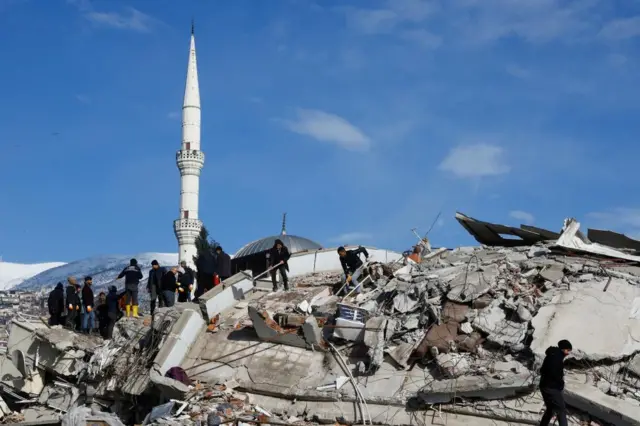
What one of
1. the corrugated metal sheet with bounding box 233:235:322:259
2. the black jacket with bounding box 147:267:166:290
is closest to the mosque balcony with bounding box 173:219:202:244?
the corrugated metal sheet with bounding box 233:235:322:259

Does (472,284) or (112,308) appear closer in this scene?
(472,284)

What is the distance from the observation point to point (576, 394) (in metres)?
8.70

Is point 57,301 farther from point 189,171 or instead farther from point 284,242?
point 189,171

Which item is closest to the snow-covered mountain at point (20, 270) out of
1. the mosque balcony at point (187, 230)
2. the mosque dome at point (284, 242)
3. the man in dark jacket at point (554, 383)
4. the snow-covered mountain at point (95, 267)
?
the snow-covered mountain at point (95, 267)

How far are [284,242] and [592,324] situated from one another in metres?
19.8

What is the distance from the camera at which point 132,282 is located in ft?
44.5

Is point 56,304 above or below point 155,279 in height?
below

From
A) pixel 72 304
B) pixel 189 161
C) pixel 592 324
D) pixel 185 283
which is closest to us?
pixel 592 324

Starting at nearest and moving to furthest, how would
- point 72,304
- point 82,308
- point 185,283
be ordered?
point 72,304 → point 82,308 → point 185,283

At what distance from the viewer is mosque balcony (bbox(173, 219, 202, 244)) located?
4147 cm

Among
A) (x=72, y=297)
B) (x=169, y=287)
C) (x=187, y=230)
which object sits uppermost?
(x=187, y=230)

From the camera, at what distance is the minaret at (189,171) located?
136 ft

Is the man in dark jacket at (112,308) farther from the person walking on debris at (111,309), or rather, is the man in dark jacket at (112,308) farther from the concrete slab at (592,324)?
the concrete slab at (592,324)

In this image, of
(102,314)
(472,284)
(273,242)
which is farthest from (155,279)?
(273,242)
